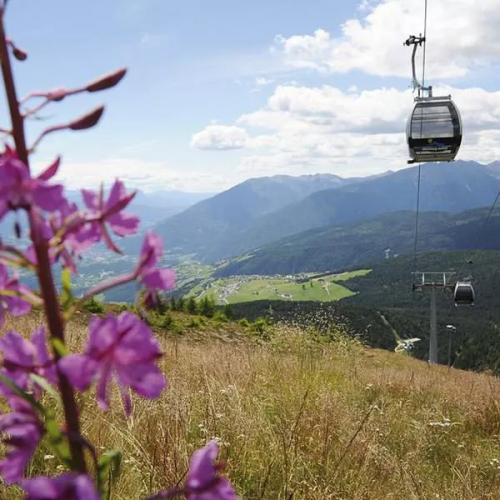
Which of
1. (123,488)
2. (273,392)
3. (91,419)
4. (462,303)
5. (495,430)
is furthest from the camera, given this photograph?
(462,303)

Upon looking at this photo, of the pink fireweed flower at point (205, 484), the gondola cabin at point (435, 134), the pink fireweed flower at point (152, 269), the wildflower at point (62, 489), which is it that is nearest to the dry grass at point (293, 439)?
the pink fireweed flower at point (205, 484)

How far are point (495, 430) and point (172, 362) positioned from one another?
4.00m

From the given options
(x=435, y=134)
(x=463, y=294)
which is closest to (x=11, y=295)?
(x=435, y=134)

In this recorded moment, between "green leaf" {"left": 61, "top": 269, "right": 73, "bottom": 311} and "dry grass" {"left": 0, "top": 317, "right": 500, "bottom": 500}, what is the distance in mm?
2024

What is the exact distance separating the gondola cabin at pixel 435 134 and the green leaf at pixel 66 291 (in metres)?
16.4

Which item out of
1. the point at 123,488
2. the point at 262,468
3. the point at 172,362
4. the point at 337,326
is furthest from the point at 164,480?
the point at 337,326

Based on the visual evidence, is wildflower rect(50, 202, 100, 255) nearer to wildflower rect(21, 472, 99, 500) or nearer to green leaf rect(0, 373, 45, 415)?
green leaf rect(0, 373, 45, 415)

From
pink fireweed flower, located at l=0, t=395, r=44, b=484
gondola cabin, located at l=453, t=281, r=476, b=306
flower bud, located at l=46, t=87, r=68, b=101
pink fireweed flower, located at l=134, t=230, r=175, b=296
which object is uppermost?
flower bud, located at l=46, t=87, r=68, b=101

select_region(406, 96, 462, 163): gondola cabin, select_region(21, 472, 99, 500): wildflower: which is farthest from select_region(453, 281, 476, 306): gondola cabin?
select_region(21, 472, 99, 500): wildflower

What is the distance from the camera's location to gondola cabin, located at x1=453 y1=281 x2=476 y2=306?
25583 mm

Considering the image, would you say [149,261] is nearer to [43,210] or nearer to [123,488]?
[43,210]

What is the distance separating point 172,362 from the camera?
7.21 m

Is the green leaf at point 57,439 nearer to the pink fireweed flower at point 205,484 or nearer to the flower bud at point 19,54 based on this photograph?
the pink fireweed flower at point 205,484

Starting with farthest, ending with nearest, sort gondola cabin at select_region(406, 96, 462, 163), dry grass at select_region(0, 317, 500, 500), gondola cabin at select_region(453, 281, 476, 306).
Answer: gondola cabin at select_region(453, 281, 476, 306) < gondola cabin at select_region(406, 96, 462, 163) < dry grass at select_region(0, 317, 500, 500)
